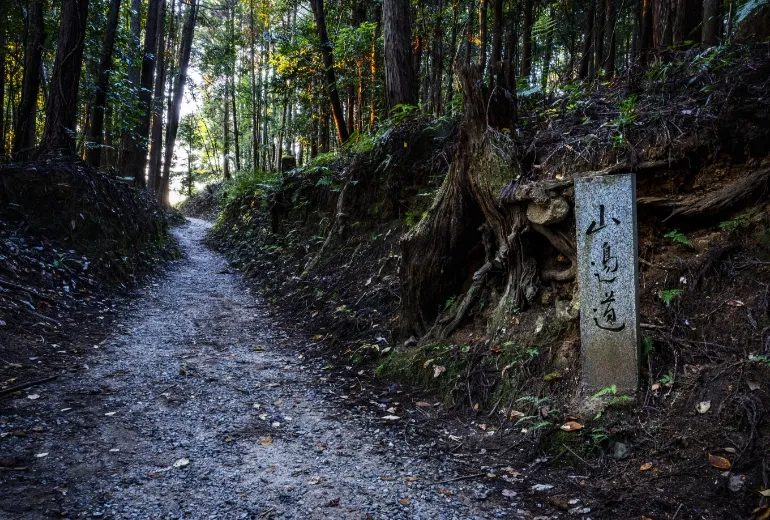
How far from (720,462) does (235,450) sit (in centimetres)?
357

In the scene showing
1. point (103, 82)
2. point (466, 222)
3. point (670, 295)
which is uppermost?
point (103, 82)

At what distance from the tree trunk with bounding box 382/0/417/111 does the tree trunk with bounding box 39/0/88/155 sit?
6.19m

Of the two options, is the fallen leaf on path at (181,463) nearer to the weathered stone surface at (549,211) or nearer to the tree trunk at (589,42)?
the weathered stone surface at (549,211)

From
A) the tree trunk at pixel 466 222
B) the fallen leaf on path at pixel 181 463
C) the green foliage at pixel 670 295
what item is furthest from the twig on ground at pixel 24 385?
the green foliage at pixel 670 295

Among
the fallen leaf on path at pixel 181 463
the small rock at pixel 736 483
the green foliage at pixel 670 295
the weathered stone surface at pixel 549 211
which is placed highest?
the weathered stone surface at pixel 549 211

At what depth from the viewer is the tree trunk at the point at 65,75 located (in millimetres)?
9633

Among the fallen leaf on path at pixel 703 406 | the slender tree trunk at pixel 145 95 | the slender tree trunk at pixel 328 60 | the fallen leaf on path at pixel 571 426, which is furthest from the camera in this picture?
the slender tree trunk at pixel 145 95

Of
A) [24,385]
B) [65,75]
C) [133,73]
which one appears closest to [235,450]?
[24,385]

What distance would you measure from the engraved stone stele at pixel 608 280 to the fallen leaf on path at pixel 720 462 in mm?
812

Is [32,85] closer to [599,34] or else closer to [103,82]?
[103,82]

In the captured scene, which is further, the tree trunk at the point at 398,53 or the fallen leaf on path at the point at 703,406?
the tree trunk at the point at 398,53

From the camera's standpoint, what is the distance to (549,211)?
4895 millimetres

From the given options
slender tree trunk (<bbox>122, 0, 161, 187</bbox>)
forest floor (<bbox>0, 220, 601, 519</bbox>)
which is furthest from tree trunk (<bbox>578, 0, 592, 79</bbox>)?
slender tree trunk (<bbox>122, 0, 161, 187</bbox>)

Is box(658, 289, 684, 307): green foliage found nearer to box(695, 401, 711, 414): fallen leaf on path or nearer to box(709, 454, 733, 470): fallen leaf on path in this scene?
box(695, 401, 711, 414): fallen leaf on path
